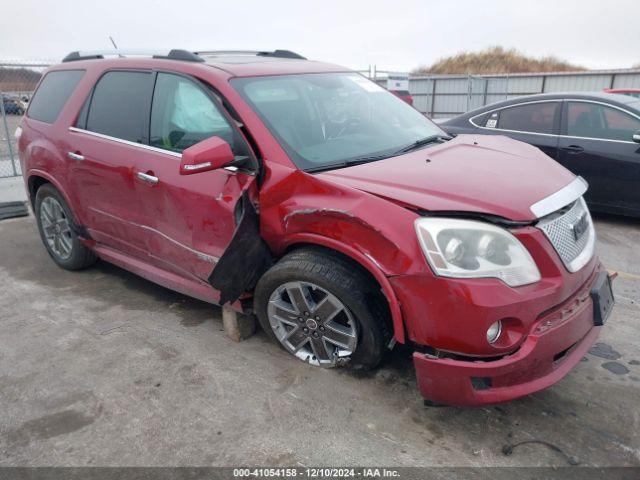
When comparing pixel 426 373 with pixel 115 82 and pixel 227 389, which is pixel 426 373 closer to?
pixel 227 389

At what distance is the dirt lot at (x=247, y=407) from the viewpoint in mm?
2488

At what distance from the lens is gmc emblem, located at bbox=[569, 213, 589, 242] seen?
2.71 metres

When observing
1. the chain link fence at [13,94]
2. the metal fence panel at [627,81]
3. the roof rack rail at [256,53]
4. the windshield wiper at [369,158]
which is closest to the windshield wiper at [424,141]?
the windshield wiper at [369,158]

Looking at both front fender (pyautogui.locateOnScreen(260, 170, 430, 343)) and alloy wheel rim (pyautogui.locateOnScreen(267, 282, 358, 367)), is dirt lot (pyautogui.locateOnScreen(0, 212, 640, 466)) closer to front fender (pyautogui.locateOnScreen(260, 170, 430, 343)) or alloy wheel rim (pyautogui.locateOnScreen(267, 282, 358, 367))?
alloy wheel rim (pyautogui.locateOnScreen(267, 282, 358, 367))

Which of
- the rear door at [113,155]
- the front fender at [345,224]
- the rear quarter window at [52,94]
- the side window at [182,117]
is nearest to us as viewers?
the front fender at [345,224]

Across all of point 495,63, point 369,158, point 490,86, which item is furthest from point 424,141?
point 495,63

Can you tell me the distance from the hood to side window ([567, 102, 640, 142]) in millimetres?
3141

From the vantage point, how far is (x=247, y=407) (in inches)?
111

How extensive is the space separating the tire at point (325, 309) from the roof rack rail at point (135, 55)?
5.19 feet

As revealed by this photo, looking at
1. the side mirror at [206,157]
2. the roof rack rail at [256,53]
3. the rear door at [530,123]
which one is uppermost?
the roof rack rail at [256,53]

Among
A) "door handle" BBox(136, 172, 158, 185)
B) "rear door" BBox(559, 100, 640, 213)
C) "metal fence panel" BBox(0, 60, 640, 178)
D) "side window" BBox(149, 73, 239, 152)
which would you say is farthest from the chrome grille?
"metal fence panel" BBox(0, 60, 640, 178)

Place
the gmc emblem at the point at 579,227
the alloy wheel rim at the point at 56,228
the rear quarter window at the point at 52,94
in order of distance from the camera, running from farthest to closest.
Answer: the alloy wheel rim at the point at 56,228
the rear quarter window at the point at 52,94
the gmc emblem at the point at 579,227

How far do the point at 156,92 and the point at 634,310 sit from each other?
367 centimetres

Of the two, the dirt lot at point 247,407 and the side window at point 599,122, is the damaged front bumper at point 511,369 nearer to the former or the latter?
the dirt lot at point 247,407
